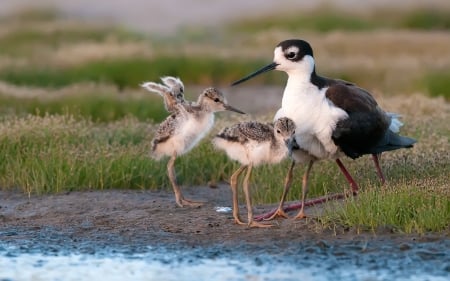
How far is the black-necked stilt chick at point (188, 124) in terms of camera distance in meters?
10.1

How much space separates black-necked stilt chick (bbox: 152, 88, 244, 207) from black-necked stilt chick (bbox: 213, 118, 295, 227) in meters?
0.83

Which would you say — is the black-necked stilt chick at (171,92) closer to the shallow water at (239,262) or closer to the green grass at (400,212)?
the shallow water at (239,262)

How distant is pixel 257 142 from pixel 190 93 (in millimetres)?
8603

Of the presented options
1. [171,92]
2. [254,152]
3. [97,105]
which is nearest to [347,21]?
[97,105]

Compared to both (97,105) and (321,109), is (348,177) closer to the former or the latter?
(321,109)

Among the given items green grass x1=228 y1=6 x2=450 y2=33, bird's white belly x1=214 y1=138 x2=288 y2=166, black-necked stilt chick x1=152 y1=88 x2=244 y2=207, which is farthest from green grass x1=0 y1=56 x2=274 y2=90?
bird's white belly x1=214 y1=138 x2=288 y2=166

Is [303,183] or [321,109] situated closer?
[321,109]

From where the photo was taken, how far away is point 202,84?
64.8 ft

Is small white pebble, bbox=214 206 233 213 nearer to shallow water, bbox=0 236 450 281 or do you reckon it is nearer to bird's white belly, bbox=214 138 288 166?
bird's white belly, bbox=214 138 288 166

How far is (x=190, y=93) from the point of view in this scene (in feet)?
57.8

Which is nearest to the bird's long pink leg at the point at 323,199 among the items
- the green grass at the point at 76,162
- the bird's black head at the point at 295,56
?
the bird's black head at the point at 295,56

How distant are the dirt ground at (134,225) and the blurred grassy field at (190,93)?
9.3 inches

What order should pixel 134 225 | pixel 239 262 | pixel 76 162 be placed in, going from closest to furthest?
pixel 239 262 → pixel 134 225 → pixel 76 162

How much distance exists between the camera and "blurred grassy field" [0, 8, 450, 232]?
1071cm
